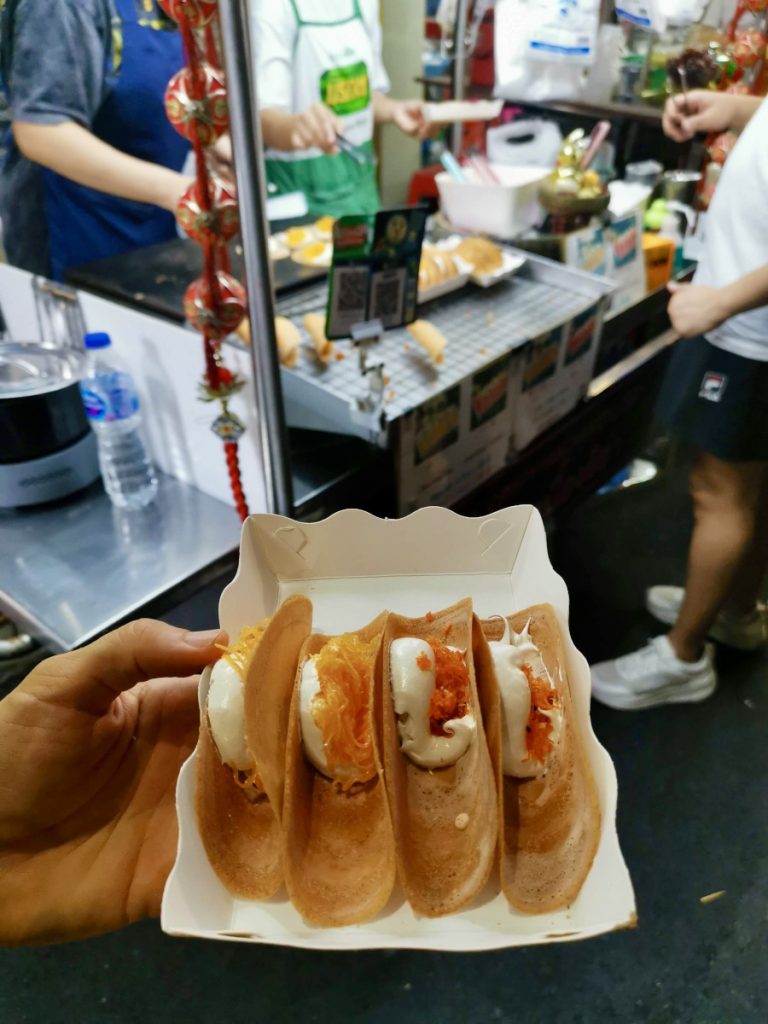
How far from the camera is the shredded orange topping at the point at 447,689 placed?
77 cm

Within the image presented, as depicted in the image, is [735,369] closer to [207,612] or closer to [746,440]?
[746,440]

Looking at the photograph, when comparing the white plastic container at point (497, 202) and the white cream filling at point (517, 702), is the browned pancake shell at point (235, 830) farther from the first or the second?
the white plastic container at point (497, 202)

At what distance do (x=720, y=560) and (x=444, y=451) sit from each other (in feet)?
2.95

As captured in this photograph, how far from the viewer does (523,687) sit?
2.60 ft

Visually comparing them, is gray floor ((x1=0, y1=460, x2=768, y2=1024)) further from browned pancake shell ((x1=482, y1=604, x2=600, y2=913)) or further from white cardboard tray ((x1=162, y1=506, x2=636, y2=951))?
browned pancake shell ((x1=482, y1=604, x2=600, y2=913))

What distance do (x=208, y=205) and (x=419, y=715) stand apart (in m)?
0.73

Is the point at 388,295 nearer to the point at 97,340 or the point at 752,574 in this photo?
the point at 97,340

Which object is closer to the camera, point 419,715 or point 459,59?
point 419,715

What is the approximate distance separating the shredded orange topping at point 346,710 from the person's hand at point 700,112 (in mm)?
1944

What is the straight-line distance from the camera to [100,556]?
4.41 ft

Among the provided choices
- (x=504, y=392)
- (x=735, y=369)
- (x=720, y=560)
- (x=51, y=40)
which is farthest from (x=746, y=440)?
(x=51, y=40)

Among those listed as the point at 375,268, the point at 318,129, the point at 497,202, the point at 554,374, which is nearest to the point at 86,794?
the point at 375,268

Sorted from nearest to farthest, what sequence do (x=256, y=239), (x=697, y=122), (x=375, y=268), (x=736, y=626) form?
(x=256, y=239) < (x=375, y=268) < (x=697, y=122) < (x=736, y=626)

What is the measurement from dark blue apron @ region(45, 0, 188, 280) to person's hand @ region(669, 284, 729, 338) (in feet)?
4.52
